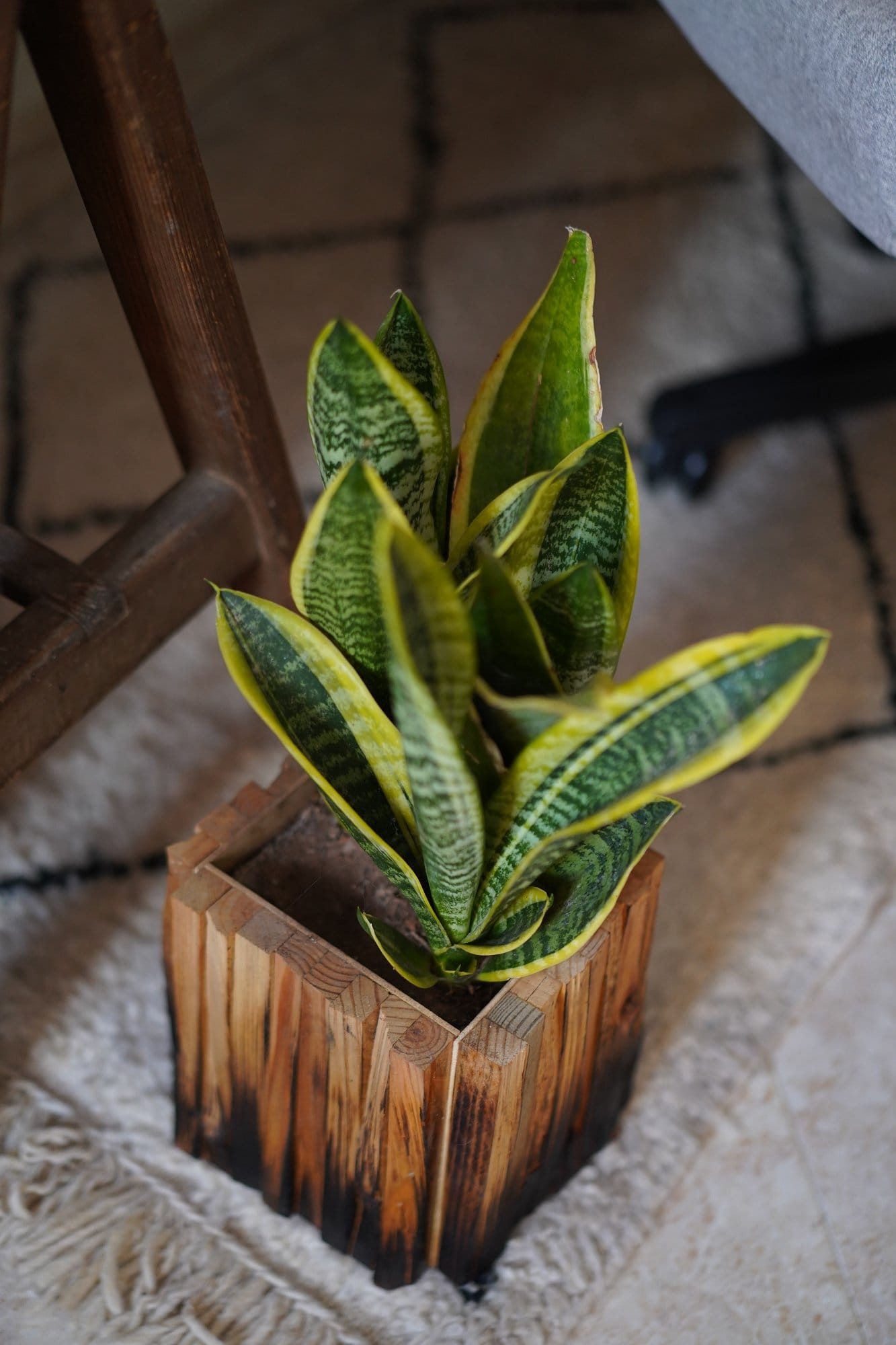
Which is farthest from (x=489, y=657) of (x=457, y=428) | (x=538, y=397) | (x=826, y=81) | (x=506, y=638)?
(x=457, y=428)

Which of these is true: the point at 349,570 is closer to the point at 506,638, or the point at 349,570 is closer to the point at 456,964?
the point at 506,638

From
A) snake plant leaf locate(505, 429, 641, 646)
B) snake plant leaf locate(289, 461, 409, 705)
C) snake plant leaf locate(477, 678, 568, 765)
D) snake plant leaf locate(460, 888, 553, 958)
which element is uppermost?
snake plant leaf locate(289, 461, 409, 705)

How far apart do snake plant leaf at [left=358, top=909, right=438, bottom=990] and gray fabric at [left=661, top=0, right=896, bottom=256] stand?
1.42ft

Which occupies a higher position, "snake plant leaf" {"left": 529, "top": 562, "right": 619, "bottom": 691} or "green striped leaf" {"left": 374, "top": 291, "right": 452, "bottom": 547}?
"green striped leaf" {"left": 374, "top": 291, "right": 452, "bottom": 547}

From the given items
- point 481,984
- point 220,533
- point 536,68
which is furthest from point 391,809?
point 536,68

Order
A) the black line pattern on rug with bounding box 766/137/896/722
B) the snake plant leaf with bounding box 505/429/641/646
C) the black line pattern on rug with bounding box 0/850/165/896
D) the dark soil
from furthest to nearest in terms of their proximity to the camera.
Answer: the black line pattern on rug with bounding box 766/137/896/722
the black line pattern on rug with bounding box 0/850/165/896
the dark soil
the snake plant leaf with bounding box 505/429/641/646

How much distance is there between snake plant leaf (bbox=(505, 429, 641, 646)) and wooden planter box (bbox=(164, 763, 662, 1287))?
16cm

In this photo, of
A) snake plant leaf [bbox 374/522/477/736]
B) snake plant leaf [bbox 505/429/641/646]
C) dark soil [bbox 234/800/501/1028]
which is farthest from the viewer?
dark soil [bbox 234/800/501/1028]

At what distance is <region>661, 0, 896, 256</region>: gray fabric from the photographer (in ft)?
2.08

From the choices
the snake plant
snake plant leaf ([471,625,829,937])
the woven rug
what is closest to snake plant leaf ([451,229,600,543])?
the snake plant

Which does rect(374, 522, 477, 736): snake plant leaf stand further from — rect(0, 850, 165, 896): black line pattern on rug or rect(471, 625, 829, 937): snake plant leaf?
rect(0, 850, 165, 896): black line pattern on rug

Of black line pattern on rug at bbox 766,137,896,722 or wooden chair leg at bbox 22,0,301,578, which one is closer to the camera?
wooden chair leg at bbox 22,0,301,578

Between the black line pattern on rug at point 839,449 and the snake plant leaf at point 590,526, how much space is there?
0.50 m

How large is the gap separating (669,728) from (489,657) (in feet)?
0.25
